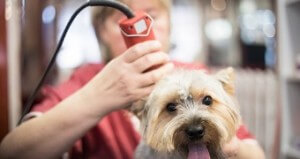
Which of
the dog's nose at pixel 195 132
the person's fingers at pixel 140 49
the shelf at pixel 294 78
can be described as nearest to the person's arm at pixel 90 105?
the person's fingers at pixel 140 49

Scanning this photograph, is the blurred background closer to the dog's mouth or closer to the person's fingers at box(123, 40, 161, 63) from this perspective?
the person's fingers at box(123, 40, 161, 63)

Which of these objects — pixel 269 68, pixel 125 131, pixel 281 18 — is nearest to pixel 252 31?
pixel 269 68

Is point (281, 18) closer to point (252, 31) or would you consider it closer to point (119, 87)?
point (252, 31)

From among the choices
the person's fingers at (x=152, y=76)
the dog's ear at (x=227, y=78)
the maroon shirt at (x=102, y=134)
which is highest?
the person's fingers at (x=152, y=76)

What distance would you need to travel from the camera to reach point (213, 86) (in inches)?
29.5

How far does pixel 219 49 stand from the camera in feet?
12.5

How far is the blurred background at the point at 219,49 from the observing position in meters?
0.77

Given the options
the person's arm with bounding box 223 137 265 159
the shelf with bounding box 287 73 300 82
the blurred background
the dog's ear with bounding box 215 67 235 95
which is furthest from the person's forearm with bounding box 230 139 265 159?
the shelf with bounding box 287 73 300 82

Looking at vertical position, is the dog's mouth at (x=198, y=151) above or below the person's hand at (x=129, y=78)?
below

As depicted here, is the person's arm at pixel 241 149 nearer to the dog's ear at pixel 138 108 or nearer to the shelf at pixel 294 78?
the dog's ear at pixel 138 108

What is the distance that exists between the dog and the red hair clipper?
0.30 feet

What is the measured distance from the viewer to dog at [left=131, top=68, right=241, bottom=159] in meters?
0.67

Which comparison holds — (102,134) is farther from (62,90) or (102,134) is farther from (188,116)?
(188,116)

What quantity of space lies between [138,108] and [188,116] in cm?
12
